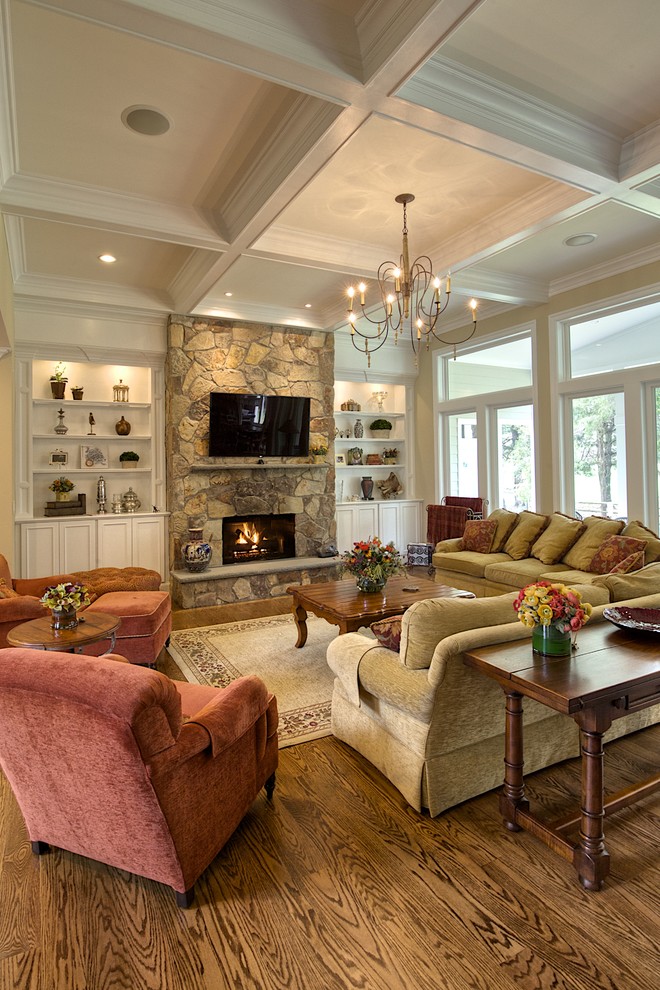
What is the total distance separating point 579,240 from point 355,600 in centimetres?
377

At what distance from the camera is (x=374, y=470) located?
28.1ft

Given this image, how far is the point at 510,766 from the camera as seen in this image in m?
2.27

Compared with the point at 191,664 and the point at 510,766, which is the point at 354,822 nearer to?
the point at 510,766

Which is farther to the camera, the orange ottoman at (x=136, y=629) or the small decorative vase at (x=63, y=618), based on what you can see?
the orange ottoman at (x=136, y=629)

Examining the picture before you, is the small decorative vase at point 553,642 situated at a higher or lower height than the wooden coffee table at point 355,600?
higher

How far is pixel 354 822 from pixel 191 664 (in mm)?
2181

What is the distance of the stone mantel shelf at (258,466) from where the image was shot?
6.47m

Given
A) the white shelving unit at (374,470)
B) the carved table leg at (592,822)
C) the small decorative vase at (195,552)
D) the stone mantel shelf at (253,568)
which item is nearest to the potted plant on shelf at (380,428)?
the white shelving unit at (374,470)

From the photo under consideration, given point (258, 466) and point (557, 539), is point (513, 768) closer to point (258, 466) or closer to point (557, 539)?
point (557, 539)

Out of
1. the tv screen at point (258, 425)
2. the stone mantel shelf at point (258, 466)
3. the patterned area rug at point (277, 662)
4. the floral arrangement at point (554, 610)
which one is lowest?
the patterned area rug at point (277, 662)

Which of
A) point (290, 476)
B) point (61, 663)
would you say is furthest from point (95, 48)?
point (290, 476)

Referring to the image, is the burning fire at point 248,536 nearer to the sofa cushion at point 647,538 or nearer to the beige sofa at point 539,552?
the beige sofa at point 539,552

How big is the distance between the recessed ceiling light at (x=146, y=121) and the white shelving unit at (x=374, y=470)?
5001mm

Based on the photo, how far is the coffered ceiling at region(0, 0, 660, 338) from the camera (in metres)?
2.44
